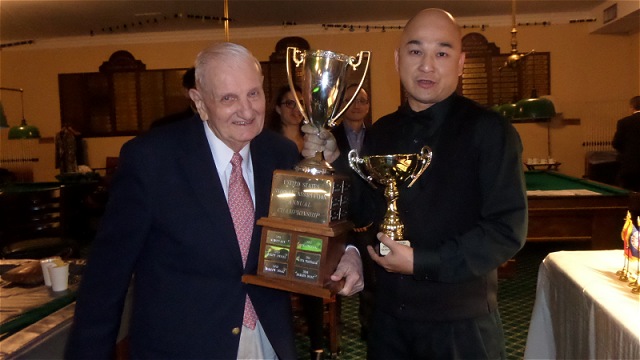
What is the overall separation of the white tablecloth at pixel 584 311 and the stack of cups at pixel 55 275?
77.1 inches

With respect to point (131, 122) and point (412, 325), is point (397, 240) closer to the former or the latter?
point (412, 325)

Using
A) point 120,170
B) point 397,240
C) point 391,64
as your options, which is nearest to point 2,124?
point 120,170

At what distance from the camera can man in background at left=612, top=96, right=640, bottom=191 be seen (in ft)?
21.5

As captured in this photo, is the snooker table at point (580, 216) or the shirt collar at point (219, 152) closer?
the shirt collar at point (219, 152)

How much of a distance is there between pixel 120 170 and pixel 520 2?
305 inches

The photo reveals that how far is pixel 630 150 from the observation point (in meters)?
6.58

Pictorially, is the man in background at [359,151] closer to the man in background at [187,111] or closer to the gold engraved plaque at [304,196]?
the man in background at [187,111]

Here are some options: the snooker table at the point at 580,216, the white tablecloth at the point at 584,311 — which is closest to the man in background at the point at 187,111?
the white tablecloth at the point at 584,311

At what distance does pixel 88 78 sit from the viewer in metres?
9.57

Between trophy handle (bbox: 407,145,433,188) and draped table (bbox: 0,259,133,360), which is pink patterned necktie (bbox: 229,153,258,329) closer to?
trophy handle (bbox: 407,145,433,188)

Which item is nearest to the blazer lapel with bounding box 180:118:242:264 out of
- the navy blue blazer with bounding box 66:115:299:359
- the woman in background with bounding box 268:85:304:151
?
the navy blue blazer with bounding box 66:115:299:359

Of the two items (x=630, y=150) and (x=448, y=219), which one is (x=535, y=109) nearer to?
(x=630, y=150)

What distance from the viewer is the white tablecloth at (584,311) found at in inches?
66.7

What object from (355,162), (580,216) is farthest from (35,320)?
(580,216)
